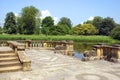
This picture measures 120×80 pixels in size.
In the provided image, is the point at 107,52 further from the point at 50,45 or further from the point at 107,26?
the point at 107,26

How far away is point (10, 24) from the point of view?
231 feet

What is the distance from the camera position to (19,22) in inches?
2815

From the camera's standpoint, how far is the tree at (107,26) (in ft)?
261

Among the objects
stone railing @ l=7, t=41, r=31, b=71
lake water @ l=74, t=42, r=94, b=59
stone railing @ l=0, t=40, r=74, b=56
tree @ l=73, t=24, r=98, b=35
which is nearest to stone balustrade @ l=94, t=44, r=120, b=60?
stone railing @ l=0, t=40, r=74, b=56

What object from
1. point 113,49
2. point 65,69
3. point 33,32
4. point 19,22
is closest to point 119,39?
point 33,32

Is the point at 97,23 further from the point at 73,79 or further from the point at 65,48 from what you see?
the point at 73,79

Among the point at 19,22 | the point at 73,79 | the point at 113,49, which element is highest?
the point at 19,22

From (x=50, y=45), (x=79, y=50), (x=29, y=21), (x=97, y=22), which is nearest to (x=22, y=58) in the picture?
(x=50, y=45)

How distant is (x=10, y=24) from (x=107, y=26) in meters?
38.8

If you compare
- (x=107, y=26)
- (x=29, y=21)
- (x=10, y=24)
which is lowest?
(x=107, y=26)

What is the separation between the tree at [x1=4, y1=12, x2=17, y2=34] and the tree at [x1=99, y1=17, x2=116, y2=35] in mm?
35681

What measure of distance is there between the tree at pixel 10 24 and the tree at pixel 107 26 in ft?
117

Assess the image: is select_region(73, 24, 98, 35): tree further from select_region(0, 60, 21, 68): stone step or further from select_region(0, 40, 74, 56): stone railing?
select_region(0, 60, 21, 68): stone step

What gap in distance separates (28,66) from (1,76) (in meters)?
1.51
